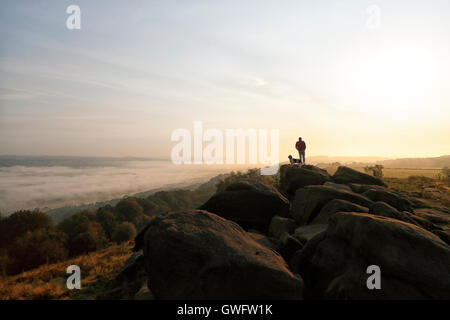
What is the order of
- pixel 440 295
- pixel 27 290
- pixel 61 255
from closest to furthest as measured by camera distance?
pixel 440 295
pixel 27 290
pixel 61 255

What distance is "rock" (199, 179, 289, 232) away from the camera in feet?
58.5

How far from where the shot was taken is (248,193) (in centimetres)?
1853

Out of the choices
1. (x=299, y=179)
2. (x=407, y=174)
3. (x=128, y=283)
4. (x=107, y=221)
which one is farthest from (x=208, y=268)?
(x=407, y=174)

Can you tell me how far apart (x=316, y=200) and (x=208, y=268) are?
11.1m

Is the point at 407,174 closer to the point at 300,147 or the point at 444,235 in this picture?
the point at 300,147

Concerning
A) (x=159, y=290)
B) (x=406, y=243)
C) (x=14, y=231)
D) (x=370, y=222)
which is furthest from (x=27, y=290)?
(x=14, y=231)

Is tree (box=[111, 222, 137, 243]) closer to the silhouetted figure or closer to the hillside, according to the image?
the silhouetted figure

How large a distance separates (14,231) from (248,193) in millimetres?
70074

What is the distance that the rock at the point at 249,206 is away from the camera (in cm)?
1783

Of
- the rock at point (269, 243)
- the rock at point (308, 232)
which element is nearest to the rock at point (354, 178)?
the rock at point (308, 232)

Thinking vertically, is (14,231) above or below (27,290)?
below

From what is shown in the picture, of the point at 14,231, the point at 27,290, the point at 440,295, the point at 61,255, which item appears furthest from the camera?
the point at 14,231

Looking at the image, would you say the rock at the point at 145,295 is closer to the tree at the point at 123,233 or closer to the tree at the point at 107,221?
the tree at the point at 123,233
